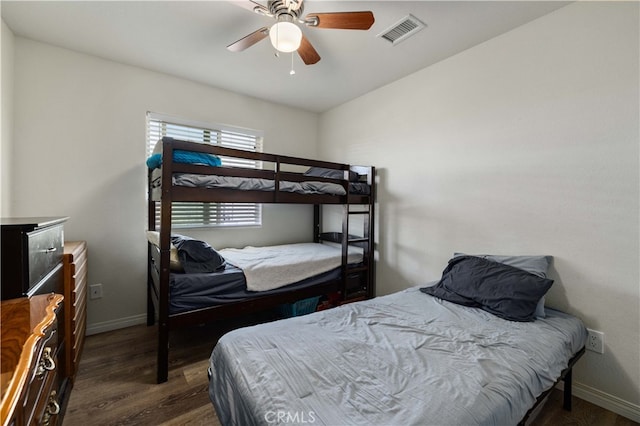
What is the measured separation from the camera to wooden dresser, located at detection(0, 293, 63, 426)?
1.72ft

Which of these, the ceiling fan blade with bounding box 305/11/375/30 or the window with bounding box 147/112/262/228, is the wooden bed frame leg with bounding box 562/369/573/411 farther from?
the window with bounding box 147/112/262/228

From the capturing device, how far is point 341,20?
5.24 feet

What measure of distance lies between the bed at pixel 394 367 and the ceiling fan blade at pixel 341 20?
1.72 m

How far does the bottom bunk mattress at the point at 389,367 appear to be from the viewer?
917mm

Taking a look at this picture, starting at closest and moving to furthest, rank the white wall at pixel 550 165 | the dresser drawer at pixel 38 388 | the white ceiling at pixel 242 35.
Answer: the dresser drawer at pixel 38 388
the white wall at pixel 550 165
the white ceiling at pixel 242 35

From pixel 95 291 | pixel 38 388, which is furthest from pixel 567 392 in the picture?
pixel 95 291

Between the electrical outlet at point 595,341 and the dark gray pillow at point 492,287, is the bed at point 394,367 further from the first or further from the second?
the electrical outlet at point 595,341

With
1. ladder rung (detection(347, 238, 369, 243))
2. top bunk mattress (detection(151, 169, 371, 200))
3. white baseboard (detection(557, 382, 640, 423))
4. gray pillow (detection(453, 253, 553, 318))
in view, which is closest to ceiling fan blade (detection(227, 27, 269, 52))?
top bunk mattress (detection(151, 169, 371, 200))

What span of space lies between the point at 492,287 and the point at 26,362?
214cm

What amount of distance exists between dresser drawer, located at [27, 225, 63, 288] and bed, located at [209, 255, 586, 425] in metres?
0.84

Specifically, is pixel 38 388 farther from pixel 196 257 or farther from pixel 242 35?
pixel 242 35

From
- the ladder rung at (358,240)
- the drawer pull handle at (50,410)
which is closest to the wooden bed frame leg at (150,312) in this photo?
the drawer pull handle at (50,410)

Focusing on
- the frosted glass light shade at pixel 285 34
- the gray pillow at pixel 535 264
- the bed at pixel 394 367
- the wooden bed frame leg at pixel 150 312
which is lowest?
the wooden bed frame leg at pixel 150 312

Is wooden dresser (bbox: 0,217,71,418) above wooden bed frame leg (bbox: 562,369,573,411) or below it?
above
